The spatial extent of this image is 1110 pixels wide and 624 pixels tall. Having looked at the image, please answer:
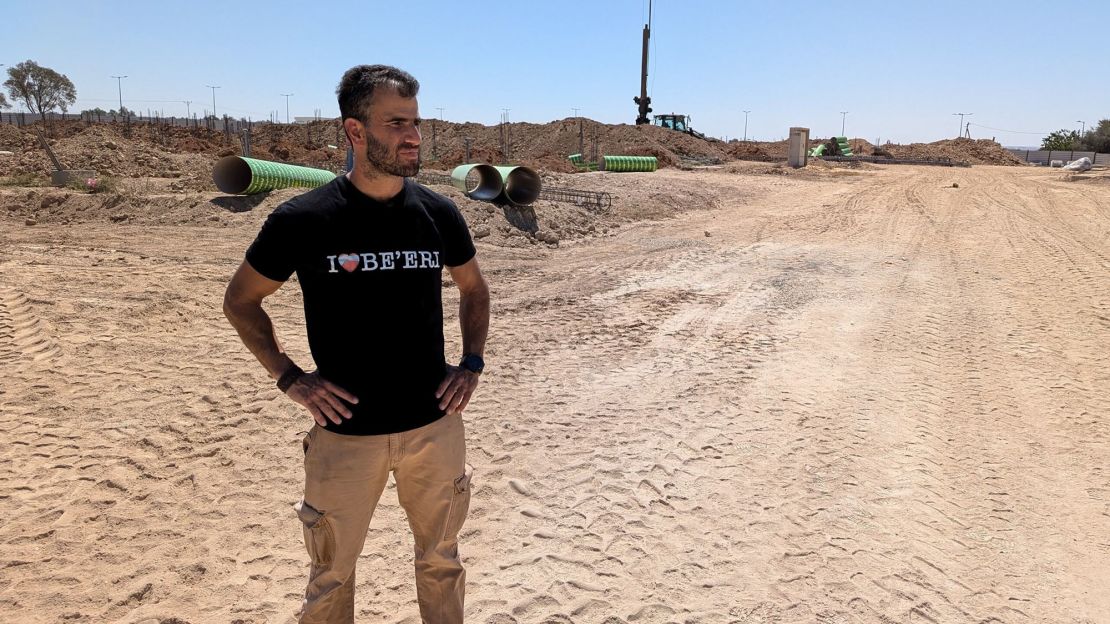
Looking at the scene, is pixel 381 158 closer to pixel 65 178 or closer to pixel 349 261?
pixel 349 261

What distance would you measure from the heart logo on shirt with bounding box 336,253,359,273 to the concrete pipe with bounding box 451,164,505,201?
13181 millimetres

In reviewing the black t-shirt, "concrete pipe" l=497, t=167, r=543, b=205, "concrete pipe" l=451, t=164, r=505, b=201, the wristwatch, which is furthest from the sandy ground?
"concrete pipe" l=451, t=164, r=505, b=201

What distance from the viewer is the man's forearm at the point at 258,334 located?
2.36m

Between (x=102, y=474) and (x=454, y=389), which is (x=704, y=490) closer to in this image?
(x=454, y=389)

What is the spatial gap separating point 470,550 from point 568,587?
649 millimetres

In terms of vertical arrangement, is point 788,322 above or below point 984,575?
above

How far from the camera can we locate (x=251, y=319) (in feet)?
7.80

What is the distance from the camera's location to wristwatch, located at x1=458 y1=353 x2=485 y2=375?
265 cm

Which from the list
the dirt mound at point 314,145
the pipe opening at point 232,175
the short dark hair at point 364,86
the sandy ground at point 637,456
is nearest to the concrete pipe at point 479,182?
the pipe opening at point 232,175

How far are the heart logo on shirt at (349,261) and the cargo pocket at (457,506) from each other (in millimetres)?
865

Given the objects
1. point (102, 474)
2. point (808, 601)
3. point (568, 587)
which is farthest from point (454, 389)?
point (102, 474)

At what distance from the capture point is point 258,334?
239 centimetres

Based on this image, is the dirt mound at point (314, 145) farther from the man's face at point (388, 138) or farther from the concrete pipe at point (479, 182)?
the man's face at point (388, 138)

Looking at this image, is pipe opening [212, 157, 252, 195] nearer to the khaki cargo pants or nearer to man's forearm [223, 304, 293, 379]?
man's forearm [223, 304, 293, 379]
